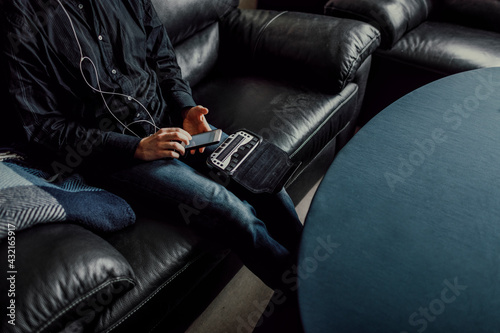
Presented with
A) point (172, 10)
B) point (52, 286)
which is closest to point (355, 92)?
point (172, 10)

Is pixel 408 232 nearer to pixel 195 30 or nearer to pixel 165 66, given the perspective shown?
pixel 165 66

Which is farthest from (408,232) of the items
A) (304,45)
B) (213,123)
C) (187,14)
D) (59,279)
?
(187,14)

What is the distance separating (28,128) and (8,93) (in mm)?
90

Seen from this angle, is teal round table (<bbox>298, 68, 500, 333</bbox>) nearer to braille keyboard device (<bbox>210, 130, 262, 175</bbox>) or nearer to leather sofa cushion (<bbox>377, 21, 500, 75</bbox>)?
braille keyboard device (<bbox>210, 130, 262, 175</bbox>)

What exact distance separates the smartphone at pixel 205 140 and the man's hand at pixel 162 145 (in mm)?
27

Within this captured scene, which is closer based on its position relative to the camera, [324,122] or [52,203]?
[52,203]

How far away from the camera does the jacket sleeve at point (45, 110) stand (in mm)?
794

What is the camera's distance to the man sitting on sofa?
83 centimetres

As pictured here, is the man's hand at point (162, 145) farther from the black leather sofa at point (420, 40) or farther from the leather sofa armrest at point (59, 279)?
the black leather sofa at point (420, 40)

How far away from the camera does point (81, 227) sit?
780 millimetres

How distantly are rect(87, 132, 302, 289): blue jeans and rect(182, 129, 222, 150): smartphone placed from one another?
68 mm

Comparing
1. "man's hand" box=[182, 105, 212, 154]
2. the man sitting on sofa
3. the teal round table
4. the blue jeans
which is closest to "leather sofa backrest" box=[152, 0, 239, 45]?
the man sitting on sofa

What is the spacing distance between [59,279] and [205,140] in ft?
1.58

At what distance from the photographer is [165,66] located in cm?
119
